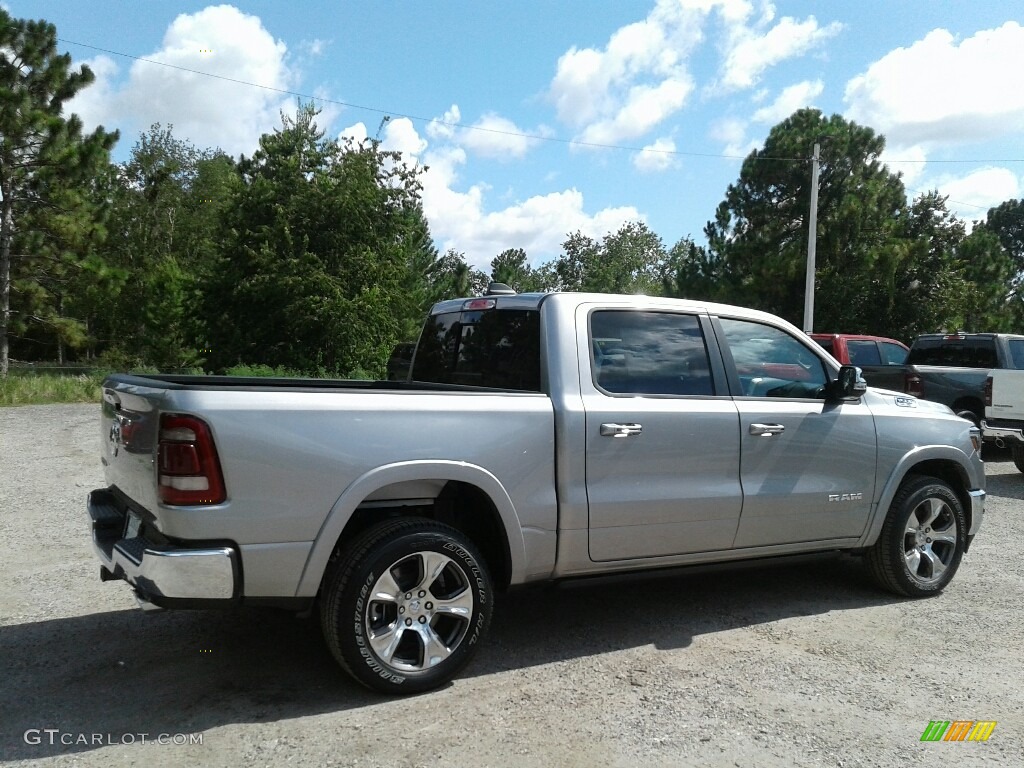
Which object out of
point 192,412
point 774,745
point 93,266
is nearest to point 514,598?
point 774,745

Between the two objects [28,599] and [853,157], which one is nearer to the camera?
[28,599]

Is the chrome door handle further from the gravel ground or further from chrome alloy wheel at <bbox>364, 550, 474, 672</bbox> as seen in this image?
chrome alloy wheel at <bbox>364, 550, 474, 672</bbox>

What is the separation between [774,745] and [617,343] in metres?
2.04

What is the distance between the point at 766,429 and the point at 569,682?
5.85 feet

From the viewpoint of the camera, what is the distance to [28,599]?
514 centimetres

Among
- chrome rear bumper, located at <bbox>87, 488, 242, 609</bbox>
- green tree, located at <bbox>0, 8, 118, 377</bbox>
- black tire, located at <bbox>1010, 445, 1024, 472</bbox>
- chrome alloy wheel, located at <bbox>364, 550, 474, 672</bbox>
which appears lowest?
black tire, located at <bbox>1010, 445, 1024, 472</bbox>

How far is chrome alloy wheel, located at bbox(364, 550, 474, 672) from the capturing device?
369cm

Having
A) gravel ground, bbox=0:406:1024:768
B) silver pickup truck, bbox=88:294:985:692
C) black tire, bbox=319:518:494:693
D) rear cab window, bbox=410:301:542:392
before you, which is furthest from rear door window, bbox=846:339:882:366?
black tire, bbox=319:518:494:693

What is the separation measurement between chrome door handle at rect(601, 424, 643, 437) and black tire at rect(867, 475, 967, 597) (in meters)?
2.08

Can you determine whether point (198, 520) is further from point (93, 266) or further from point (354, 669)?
point (93, 266)

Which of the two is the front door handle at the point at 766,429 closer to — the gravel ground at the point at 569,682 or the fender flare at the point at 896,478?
the fender flare at the point at 896,478

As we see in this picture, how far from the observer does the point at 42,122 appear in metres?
24.9

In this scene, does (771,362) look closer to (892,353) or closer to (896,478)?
(896,478)

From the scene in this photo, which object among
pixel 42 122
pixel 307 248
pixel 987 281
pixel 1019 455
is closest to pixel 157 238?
pixel 42 122
